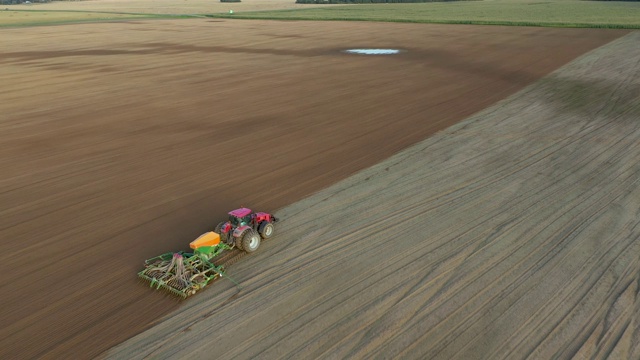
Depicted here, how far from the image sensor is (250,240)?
8836mm

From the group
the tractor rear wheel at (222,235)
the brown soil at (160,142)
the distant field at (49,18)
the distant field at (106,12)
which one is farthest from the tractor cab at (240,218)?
the distant field at (106,12)

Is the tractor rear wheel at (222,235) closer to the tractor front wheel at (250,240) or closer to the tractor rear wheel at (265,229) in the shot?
the tractor front wheel at (250,240)

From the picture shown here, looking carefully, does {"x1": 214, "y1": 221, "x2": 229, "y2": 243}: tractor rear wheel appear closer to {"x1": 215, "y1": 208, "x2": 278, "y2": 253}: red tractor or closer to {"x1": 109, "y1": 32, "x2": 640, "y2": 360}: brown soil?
{"x1": 215, "y1": 208, "x2": 278, "y2": 253}: red tractor

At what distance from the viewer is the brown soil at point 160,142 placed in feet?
25.8

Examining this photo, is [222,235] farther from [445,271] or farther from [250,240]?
[445,271]

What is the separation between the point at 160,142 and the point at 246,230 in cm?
810

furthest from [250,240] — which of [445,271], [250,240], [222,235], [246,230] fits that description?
[445,271]

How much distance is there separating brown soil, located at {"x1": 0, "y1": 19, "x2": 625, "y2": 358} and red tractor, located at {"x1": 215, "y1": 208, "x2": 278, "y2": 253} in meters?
1.04

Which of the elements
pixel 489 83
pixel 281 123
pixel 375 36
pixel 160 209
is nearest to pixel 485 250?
pixel 160 209

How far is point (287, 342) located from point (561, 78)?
24130mm

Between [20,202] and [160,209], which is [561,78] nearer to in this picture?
[160,209]

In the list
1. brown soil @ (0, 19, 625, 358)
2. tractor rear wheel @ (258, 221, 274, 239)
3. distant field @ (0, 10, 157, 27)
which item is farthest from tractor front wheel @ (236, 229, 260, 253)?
distant field @ (0, 10, 157, 27)

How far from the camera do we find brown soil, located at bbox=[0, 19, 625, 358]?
7.88 meters

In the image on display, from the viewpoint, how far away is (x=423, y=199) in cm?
1107
